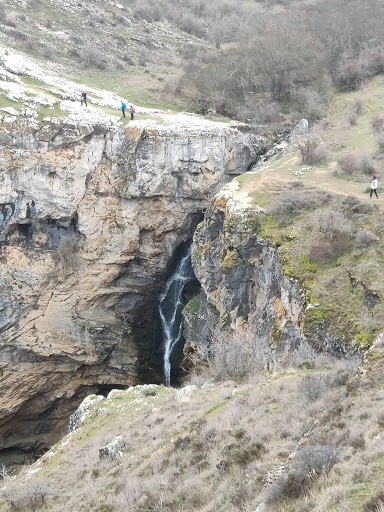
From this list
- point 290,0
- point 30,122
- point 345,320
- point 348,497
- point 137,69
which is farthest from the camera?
point 290,0

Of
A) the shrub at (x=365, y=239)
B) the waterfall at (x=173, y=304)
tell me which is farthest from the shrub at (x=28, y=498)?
the waterfall at (x=173, y=304)

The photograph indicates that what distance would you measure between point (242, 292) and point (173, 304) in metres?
9.55

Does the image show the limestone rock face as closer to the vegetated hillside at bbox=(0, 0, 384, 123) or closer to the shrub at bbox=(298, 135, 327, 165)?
the shrub at bbox=(298, 135, 327, 165)

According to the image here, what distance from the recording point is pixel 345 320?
1189 cm

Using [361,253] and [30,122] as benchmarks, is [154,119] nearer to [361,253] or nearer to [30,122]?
[30,122]

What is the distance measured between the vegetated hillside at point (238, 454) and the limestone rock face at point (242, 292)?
5.53 feet

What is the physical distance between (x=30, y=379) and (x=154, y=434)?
15788 millimetres

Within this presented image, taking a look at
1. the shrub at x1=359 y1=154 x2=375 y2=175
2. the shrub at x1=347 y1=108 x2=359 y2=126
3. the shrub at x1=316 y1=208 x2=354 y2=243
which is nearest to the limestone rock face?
the shrub at x1=316 y1=208 x2=354 y2=243

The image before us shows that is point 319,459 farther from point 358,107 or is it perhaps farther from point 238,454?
point 358,107

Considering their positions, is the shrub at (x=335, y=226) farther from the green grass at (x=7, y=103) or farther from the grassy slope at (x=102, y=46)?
the grassy slope at (x=102, y=46)

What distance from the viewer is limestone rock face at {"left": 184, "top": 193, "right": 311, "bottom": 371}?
544 inches

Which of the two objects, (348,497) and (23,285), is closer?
(348,497)

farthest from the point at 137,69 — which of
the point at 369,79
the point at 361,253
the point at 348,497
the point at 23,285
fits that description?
the point at 348,497

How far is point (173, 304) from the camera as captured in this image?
26.0 metres
